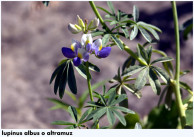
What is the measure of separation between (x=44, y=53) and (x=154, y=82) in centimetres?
130

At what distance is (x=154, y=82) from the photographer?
46.9 inches

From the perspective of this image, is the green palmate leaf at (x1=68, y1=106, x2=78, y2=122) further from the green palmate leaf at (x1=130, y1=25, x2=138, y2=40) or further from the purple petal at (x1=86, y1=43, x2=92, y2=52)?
the green palmate leaf at (x1=130, y1=25, x2=138, y2=40)

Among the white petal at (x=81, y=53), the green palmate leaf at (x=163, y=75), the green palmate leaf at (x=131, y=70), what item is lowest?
the green palmate leaf at (x=163, y=75)

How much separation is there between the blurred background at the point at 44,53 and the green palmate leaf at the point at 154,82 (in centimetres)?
91

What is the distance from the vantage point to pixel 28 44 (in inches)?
94.0

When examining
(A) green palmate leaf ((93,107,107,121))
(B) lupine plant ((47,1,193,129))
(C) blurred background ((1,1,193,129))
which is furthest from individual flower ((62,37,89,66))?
(C) blurred background ((1,1,193,129))

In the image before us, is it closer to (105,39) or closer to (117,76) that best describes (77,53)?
(105,39)

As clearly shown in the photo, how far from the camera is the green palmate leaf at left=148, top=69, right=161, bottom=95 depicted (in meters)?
1.18

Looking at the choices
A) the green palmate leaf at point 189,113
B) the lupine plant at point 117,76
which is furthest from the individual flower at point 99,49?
the green palmate leaf at point 189,113

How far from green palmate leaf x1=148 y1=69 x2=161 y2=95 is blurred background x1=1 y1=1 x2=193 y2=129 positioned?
91 cm

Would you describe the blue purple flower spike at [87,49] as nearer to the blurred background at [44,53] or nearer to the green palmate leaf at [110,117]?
the green palmate leaf at [110,117]

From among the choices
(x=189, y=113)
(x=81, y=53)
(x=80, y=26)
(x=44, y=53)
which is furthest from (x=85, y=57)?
(x=44, y=53)

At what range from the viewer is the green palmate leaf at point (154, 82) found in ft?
3.86
